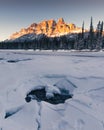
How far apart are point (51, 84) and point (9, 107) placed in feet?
10.2

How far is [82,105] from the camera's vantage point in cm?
816

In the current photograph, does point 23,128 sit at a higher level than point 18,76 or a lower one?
lower

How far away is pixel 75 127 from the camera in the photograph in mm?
6820

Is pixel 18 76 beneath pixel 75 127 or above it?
above

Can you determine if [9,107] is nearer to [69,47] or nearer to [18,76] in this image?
[18,76]

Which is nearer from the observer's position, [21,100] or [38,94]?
[21,100]

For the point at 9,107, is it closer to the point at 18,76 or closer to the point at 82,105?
the point at 82,105

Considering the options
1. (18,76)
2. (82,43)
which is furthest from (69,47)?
(18,76)

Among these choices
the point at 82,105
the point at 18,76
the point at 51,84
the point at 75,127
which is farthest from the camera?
the point at 18,76

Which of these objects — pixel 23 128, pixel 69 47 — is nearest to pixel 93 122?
pixel 23 128

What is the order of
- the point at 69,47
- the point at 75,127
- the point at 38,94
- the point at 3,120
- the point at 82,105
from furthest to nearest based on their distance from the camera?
the point at 69,47 → the point at 38,94 → the point at 82,105 → the point at 3,120 → the point at 75,127

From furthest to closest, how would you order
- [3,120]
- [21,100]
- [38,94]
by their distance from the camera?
[38,94], [21,100], [3,120]

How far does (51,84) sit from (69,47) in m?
89.9

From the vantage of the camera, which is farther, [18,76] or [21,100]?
[18,76]
